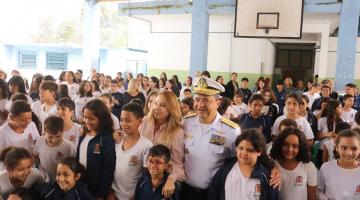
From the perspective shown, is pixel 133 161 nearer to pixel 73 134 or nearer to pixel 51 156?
pixel 51 156

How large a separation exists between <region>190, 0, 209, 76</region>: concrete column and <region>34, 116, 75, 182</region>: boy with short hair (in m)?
8.29

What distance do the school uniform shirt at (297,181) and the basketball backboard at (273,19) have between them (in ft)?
24.8

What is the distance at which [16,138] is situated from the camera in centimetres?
352

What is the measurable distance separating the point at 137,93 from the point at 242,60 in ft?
27.1

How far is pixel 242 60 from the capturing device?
14.7 meters

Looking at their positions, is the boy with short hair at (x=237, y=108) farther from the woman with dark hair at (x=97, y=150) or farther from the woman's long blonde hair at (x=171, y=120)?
the woman with dark hair at (x=97, y=150)

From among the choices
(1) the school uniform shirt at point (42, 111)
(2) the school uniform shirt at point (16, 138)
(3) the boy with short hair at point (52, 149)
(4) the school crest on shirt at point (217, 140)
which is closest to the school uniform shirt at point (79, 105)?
(1) the school uniform shirt at point (42, 111)

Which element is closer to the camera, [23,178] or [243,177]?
[243,177]

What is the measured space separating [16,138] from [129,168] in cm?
127

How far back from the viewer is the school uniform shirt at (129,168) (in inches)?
120

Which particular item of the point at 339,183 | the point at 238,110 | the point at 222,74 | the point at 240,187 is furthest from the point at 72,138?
the point at 222,74

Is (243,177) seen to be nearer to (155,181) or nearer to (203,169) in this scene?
(203,169)

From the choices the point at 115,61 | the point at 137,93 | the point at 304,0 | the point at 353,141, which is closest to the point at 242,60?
the point at 304,0

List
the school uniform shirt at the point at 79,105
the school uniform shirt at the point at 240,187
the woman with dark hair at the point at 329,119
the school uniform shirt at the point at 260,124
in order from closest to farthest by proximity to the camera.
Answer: the school uniform shirt at the point at 240,187, the school uniform shirt at the point at 260,124, the woman with dark hair at the point at 329,119, the school uniform shirt at the point at 79,105
